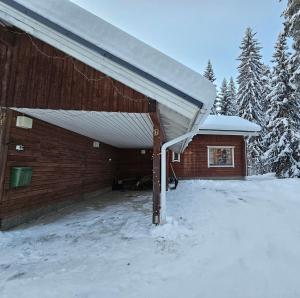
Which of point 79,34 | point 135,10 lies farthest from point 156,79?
point 135,10

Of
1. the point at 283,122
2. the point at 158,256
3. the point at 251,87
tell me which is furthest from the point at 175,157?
the point at 251,87

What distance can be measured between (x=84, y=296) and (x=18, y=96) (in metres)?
4.40

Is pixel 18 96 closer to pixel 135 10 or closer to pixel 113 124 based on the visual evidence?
pixel 113 124

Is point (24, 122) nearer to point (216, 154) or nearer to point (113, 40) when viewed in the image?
point (113, 40)

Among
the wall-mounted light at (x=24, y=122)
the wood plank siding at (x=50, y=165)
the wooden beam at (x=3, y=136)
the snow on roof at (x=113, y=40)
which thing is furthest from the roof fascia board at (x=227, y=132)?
the wooden beam at (x=3, y=136)

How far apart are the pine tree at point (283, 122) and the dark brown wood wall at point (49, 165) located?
13.2 meters

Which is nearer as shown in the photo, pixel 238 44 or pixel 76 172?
pixel 76 172

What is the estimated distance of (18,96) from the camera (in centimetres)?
555

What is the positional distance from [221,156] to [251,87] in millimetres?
13390

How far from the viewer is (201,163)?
16.1 m

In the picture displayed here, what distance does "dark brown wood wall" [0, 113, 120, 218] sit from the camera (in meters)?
5.86

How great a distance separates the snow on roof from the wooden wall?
1132 cm

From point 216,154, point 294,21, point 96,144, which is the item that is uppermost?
point 294,21

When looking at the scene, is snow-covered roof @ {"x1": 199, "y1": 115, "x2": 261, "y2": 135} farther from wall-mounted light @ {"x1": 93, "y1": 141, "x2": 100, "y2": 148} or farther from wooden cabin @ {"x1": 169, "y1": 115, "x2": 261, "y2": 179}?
wall-mounted light @ {"x1": 93, "y1": 141, "x2": 100, "y2": 148}
